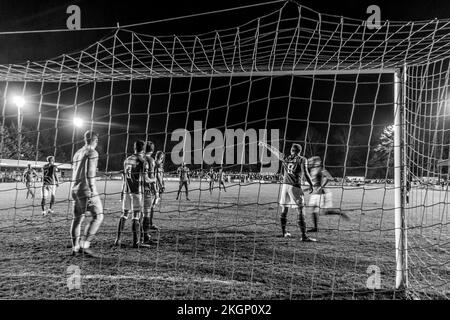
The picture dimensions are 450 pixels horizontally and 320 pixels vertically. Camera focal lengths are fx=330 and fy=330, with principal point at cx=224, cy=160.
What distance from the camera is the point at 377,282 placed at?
3.64 meters

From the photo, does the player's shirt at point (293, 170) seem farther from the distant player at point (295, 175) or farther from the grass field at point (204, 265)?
the grass field at point (204, 265)

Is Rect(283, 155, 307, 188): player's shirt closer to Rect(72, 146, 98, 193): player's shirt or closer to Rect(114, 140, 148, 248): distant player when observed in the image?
Rect(114, 140, 148, 248): distant player

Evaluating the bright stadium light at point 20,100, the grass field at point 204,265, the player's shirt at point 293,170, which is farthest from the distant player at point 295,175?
the bright stadium light at point 20,100

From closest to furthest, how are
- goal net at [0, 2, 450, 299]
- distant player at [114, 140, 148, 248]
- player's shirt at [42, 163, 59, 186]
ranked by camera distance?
goal net at [0, 2, 450, 299], distant player at [114, 140, 148, 248], player's shirt at [42, 163, 59, 186]

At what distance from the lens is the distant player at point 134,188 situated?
5.00 meters

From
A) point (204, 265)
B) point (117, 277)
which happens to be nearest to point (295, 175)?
point (204, 265)

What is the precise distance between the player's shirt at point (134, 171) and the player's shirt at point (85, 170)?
60cm

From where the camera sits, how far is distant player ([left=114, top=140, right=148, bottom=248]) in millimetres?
5004

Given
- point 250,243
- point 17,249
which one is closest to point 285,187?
point 250,243

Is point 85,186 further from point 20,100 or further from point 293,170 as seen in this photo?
point 293,170

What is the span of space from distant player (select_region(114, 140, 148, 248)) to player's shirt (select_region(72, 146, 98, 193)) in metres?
0.55

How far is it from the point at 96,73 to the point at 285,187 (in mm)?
3700

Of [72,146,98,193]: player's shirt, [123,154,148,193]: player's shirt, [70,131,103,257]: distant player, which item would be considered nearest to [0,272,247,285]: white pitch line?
[70,131,103,257]: distant player
